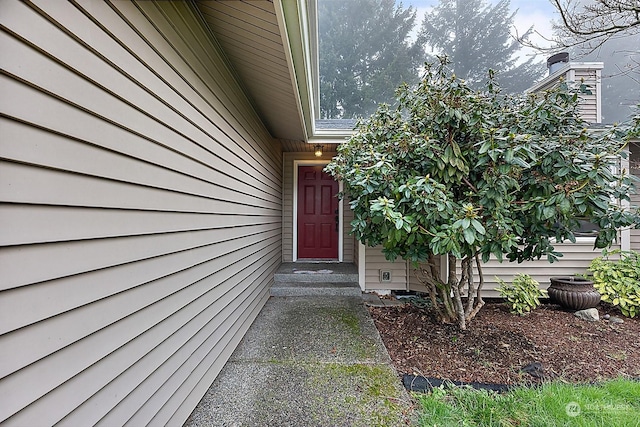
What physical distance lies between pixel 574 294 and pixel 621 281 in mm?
641

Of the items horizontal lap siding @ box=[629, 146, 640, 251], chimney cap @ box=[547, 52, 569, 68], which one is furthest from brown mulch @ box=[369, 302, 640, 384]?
chimney cap @ box=[547, 52, 569, 68]

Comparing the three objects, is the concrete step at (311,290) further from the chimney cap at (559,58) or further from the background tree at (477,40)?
the background tree at (477,40)

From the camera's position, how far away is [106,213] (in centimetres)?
109

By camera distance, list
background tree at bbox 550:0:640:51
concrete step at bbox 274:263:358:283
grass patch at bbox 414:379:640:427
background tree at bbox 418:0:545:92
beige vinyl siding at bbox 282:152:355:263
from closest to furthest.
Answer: grass patch at bbox 414:379:640:427 → background tree at bbox 550:0:640:51 → concrete step at bbox 274:263:358:283 → beige vinyl siding at bbox 282:152:355:263 → background tree at bbox 418:0:545:92

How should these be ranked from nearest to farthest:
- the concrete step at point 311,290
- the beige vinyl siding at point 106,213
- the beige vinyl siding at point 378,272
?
the beige vinyl siding at point 106,213 < the concrete step at point 311,290 < the beige vinyl siding at point 378,272

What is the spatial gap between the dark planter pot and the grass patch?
6.11 ft

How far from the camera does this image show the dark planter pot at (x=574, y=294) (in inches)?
143

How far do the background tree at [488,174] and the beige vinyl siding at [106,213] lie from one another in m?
1.53

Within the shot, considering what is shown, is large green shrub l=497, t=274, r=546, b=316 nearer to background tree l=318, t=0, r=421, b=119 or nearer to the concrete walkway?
the concrete walkway

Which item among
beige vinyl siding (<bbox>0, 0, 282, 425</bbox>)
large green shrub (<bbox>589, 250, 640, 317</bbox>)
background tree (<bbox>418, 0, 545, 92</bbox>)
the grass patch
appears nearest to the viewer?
beige vinyl siding (<bbox>0, 0, 282, 425</bbox>)

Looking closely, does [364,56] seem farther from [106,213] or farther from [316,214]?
[106,213]

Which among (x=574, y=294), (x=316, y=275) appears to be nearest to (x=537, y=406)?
(x=574, y=294)

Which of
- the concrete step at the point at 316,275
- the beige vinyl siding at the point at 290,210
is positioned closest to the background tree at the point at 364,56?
the beige vinyl siding at the point at 290,210

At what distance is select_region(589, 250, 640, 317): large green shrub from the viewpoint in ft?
11.7
